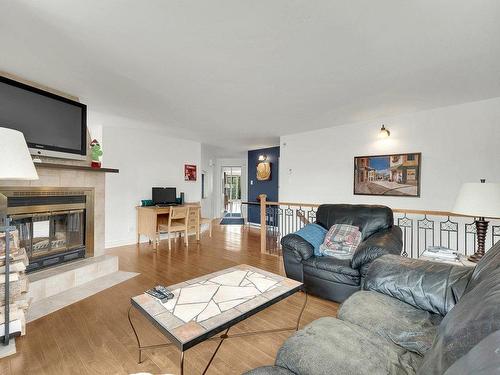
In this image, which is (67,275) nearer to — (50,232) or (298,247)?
(50,232)

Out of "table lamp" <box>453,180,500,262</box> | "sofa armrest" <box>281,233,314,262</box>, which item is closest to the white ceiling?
"table lamp" <box>453,180,500,262</box>

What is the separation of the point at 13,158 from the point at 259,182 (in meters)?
5.94

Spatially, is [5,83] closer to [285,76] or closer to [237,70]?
[237,70]

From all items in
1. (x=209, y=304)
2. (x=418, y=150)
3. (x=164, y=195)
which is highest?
(x=418, y=150)

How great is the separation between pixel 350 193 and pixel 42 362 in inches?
171

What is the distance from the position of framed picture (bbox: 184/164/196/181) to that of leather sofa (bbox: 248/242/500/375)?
488cm

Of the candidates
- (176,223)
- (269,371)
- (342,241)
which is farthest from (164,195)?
(269,371)

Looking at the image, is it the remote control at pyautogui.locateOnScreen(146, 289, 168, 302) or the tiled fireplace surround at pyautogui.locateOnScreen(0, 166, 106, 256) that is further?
the tiled fireplace surround at pyautogui.locateOnScreen(0, 166, 106, 256)

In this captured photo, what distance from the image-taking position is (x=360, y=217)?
→ 288 centimetres

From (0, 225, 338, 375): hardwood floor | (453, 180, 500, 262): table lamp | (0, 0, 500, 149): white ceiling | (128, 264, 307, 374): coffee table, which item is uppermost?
(0, 0, 500, 149): white ceiling

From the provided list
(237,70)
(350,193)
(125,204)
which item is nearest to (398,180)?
(350,193)

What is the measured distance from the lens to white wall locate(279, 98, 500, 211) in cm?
324

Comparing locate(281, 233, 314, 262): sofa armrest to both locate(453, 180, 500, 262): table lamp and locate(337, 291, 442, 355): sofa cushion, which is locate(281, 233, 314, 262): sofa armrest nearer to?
locate(337, 291, 442, 355): sofa cushion

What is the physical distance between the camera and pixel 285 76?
2555 millimetres
